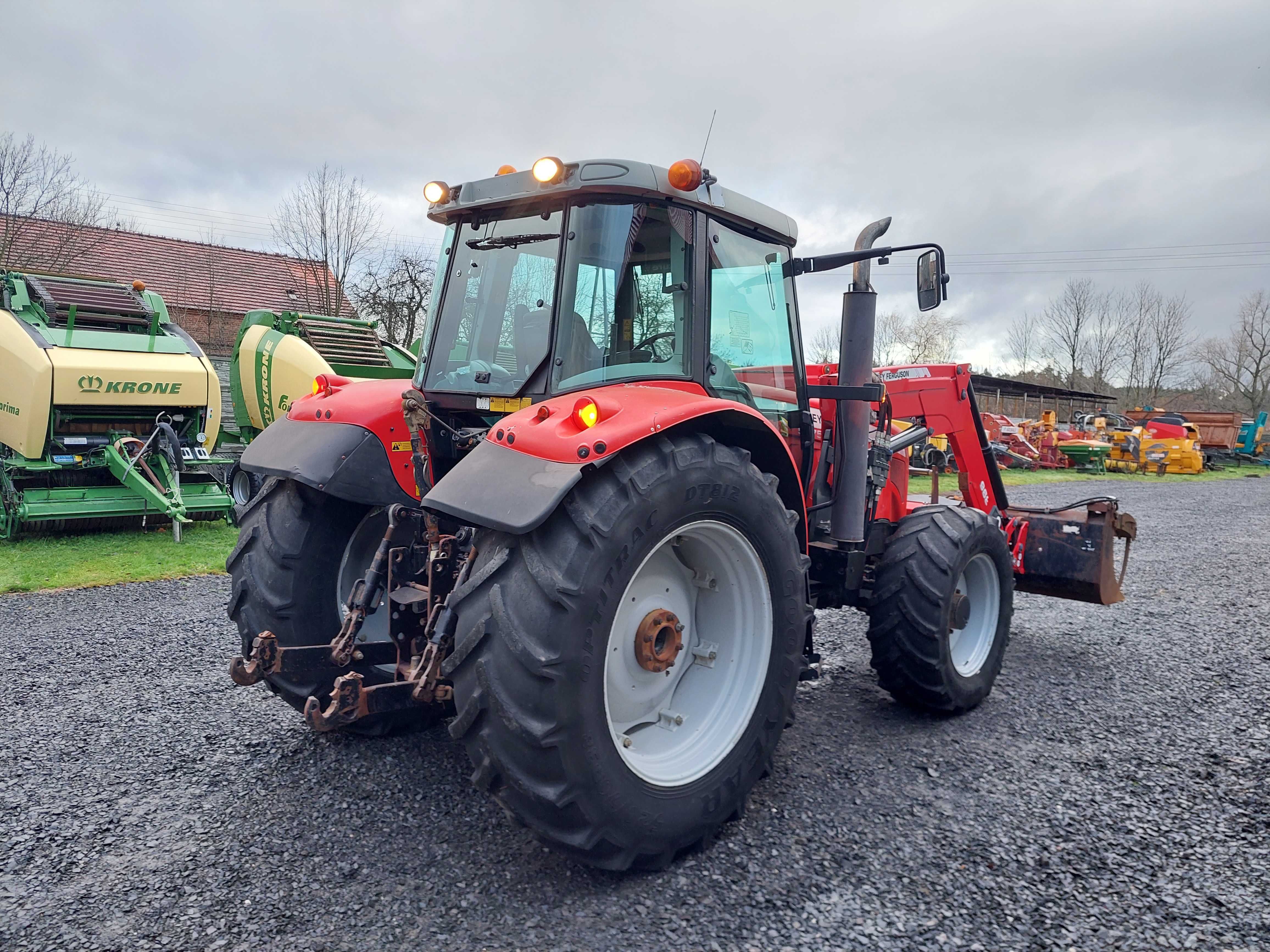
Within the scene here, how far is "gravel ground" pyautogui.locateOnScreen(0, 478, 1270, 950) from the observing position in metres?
2.20

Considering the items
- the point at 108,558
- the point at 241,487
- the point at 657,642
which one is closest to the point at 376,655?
the point at 657,642

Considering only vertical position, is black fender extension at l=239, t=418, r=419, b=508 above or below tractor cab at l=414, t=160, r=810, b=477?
below

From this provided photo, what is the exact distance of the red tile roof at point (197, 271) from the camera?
2244cm

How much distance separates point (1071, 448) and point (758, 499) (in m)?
22.2

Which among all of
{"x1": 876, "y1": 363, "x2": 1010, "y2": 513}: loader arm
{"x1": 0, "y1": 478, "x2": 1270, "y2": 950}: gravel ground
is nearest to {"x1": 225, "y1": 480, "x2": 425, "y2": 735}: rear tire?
{"x1": 0, "y1": 478, "x2": 1270, "y2": 950}: gravel ground

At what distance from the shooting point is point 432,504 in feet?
7.57

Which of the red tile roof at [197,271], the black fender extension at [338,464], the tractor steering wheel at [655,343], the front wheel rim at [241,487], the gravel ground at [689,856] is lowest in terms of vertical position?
the gravel ground at [689,856]

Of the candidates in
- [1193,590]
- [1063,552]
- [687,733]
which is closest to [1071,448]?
[1193,590]

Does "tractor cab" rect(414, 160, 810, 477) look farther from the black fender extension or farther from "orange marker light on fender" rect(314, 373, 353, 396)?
"orange marker light on fender" rect(314, 373, 353, 396)

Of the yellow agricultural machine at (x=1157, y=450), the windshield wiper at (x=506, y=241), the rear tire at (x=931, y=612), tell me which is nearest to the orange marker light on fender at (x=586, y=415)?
the windshield wiper at (x=506, y=241)

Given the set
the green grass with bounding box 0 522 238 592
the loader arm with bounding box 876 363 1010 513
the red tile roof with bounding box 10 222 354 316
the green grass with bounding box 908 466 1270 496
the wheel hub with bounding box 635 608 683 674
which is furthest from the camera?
the red tile roof with bounding box 10 222 354 316

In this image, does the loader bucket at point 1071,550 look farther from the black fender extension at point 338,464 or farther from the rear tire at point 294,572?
the rear tire at point 294,572

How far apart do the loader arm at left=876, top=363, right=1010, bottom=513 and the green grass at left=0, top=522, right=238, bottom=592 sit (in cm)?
520

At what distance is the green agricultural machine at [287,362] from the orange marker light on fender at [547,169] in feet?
23.6
